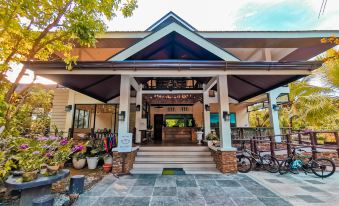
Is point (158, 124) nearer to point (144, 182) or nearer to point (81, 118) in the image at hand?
point (81, 118)

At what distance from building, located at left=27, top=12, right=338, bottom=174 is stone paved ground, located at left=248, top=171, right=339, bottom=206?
155cm

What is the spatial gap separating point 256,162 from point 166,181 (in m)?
3.90

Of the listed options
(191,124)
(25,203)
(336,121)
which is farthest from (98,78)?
(336,121)

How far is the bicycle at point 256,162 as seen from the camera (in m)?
5.97

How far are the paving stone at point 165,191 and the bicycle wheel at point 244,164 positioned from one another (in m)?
3.19

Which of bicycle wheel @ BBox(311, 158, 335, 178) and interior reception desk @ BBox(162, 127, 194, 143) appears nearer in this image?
bicycle wheel @ BBox(311, 158, 335, 178)

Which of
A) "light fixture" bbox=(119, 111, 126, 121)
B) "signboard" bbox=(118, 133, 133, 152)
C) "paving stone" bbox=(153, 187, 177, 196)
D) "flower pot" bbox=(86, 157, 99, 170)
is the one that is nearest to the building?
"light fixture" bbox=(119, 111, 126, 121)

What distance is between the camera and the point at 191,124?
46.6ft

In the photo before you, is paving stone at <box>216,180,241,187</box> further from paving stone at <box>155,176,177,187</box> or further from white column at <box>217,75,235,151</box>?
paving stone at <box>155,176,177,187</box>

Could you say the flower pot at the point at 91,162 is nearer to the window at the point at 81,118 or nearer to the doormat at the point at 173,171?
the doormat at the point at 173,171

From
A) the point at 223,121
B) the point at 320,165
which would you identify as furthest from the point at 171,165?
the point at 320,165

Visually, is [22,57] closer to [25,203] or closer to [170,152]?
[25,203]

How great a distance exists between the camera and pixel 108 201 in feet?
11.9

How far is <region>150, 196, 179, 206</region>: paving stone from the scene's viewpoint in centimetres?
350
